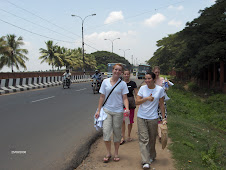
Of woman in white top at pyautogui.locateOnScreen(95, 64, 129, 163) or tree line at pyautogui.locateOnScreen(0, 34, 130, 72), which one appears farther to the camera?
tree line at pyautogui.locateOnScreen(0, 34, 130, 72)

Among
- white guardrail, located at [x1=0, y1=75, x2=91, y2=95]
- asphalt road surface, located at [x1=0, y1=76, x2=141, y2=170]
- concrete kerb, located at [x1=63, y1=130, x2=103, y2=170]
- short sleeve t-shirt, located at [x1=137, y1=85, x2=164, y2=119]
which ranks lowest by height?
concrete kerb, located at [x1=63, y1=130, x2=103, y2=170]

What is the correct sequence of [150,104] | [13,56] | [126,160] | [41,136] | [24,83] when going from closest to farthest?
[150,104]
[126,160]
[41,136]
[24,83]
[13,56]

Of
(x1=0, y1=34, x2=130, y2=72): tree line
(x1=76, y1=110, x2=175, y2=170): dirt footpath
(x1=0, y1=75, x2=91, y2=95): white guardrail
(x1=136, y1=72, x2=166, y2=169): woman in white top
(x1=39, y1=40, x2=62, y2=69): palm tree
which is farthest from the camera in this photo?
(x1=39, y1=40, x2=62, y2=69): palm tree

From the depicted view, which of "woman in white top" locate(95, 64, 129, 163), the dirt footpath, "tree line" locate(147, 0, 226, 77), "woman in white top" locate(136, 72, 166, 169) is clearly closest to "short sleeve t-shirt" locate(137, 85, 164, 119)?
"woman in white top" locate(136, 72, 166, 169)

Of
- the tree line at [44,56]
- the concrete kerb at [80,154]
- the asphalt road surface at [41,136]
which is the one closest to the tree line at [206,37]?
the asphalt road surface at [41,136]

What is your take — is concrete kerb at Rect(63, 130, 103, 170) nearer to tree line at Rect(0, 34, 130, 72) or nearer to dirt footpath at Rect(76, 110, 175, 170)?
dirt footpath at Rect(76, 110, 175, 170)

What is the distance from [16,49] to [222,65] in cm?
4060

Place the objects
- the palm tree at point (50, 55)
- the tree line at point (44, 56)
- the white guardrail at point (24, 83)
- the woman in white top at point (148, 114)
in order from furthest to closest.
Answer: the palm tree at point (50, 55), the tree line at point (44, 56), the white guardrail at point (24, 83), the woman in white top at point (148, 114)

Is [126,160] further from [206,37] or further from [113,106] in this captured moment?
[206,37]

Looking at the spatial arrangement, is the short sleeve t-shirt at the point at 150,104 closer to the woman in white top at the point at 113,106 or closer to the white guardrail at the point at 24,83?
the woman in white top at the point at 113,106

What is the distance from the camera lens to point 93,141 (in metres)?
5.64

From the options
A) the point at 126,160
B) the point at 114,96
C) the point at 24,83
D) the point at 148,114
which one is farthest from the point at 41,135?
the point at 24,83

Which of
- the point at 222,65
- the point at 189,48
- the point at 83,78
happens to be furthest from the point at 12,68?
the point at 222,65

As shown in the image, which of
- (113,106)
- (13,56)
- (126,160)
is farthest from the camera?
(13,56)
